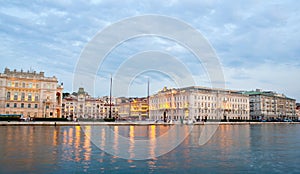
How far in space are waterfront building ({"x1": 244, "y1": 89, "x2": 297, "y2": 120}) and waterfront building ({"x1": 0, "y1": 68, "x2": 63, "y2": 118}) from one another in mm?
90073

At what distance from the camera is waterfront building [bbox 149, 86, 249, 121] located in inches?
4045

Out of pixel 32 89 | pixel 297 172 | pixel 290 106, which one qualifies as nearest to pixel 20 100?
pixel 32 89

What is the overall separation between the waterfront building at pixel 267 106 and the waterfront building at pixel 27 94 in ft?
296

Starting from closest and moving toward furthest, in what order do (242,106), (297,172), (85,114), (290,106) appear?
(297,172) → (242,106) → (85,114) → (290,106)

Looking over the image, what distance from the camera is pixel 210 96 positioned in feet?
355

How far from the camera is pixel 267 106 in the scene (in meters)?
136

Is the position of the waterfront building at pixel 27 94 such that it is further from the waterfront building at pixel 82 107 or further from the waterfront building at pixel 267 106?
the waterfront building at pixel 267 106

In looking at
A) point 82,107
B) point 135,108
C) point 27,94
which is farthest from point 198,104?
point 27,94

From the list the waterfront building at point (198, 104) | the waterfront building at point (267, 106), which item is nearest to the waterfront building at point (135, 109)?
the waterfront building at point (198, 104)

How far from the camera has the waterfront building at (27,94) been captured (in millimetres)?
75250

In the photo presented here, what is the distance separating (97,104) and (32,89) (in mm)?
59360

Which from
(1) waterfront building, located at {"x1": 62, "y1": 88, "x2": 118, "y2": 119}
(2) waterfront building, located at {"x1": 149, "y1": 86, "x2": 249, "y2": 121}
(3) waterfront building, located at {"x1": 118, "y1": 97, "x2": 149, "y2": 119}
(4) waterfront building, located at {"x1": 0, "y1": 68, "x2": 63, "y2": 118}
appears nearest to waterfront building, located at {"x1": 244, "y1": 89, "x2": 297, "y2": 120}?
(2) waterfront building, located at {"x1": 149, "y1": 86, "x2": 249, "y2": 121}

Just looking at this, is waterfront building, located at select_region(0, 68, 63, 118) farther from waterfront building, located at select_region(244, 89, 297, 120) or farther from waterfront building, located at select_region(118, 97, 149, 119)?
waterfront building, located at select_region(244, 89, 297, 120)

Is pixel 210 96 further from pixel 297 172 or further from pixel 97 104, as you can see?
pixel 297 172
